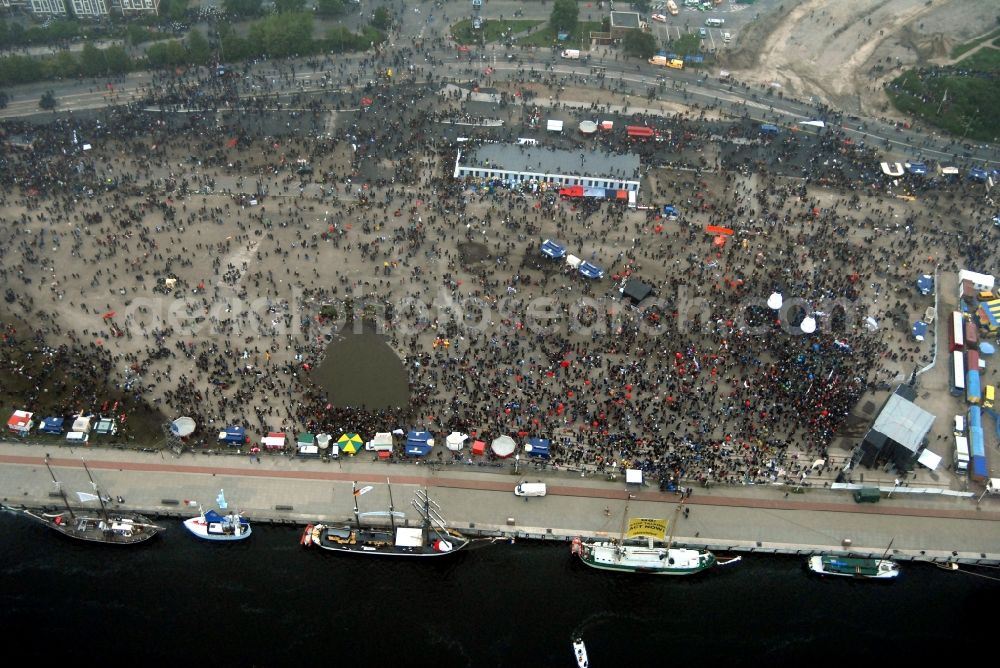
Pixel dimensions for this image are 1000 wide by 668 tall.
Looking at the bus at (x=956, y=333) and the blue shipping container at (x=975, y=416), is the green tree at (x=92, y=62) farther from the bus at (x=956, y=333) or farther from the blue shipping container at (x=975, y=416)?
the blue shipping container at (x=975, y=416)

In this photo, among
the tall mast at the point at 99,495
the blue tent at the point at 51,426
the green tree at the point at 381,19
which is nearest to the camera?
the tall mast at the point at 99,495

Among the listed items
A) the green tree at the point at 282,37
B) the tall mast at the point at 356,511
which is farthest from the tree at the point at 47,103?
the tall mast at the point at 356,511

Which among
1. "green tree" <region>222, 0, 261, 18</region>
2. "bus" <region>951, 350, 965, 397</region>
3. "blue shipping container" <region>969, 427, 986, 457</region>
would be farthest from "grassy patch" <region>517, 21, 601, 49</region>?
"blue shipping container" <region>969, 427, 986, 457</region>

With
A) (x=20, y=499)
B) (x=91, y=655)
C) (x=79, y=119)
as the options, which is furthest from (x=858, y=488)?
(x=79, y=119)

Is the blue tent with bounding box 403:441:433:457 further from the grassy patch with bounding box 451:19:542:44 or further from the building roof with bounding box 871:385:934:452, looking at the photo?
the grassy patch with bounding box 451:19:542:44

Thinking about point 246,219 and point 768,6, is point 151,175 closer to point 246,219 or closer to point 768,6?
point 246,219

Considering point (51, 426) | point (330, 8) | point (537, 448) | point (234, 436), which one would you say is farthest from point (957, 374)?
A: point (330, 8)
